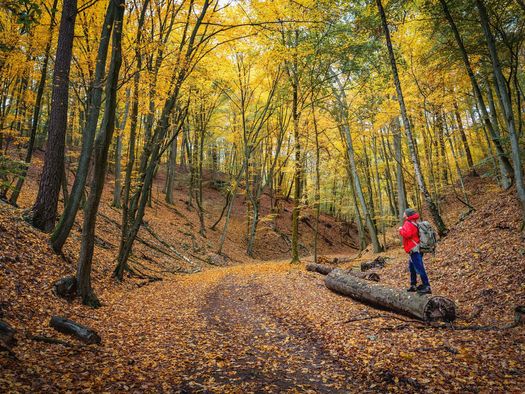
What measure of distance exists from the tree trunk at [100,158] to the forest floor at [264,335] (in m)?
0.49

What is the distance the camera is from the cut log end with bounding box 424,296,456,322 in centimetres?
588

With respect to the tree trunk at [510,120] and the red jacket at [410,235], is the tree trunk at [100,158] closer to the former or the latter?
the red jacket at [410,235]

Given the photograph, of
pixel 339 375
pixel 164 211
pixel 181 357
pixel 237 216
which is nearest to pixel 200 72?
pixel 181 357

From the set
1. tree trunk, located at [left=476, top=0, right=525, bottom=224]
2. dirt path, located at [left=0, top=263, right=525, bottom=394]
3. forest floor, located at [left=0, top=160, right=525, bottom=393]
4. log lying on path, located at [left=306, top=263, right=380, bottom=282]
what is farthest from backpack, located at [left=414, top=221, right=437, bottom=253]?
log lying on path, located at [left=306, top=263, right=380, bottom=282]

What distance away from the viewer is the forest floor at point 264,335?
3943 mm

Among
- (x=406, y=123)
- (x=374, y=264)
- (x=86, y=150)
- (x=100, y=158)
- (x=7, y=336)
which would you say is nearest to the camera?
(x=7, y=336)

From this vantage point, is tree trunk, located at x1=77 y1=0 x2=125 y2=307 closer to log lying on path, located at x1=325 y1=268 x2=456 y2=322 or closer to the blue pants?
log lying on path, located at x1=325 y1=268 x2=456 y2=322

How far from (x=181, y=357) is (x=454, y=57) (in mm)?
12482

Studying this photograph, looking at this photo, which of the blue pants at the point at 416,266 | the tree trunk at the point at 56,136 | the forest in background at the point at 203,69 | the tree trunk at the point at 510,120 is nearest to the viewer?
the blue pants at the point at 416,266

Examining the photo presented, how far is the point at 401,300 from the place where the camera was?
21.5ft

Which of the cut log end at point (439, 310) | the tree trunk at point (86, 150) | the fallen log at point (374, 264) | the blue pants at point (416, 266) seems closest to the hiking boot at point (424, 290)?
the blue pants at point (416, 266)

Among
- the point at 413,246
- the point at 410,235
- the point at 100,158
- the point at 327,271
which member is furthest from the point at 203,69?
the point at 413,246

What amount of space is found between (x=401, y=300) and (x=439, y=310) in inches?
30.2

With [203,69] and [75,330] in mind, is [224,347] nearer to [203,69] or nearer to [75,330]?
[75,330]
